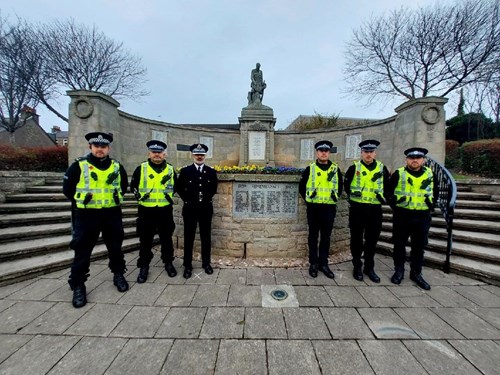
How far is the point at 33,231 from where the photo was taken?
423 cm

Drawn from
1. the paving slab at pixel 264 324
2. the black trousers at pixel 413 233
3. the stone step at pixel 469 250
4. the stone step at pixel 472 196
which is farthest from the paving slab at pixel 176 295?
the stone step at pixel 472 196

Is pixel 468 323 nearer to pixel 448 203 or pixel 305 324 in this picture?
pixel 305 324

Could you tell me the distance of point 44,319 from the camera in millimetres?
2547

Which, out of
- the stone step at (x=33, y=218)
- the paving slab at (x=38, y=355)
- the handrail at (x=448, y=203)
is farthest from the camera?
the stone step at (x=33, y=218)

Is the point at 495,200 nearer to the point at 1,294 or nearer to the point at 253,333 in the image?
the point at 253,333

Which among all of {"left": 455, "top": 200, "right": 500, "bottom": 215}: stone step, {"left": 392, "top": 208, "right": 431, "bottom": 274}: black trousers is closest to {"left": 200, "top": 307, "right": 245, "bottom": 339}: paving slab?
{"left": 392, "top": 208, "right": 431, "bottom": 274}: black trousers

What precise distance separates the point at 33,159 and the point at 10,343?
8.10m

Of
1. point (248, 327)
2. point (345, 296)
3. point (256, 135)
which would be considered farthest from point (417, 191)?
Result: point (256, 135)

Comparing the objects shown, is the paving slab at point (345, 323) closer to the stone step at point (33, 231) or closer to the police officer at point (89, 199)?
the police officer at point (89, 199)

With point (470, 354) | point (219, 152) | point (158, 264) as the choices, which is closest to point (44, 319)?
point (158, 264)

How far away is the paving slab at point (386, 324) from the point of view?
2.36 m

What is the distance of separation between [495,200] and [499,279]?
3532 millimetres

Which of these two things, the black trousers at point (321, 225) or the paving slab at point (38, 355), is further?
the black trousers at point (321, 225)

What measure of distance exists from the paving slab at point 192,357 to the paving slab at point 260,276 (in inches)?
53.2
